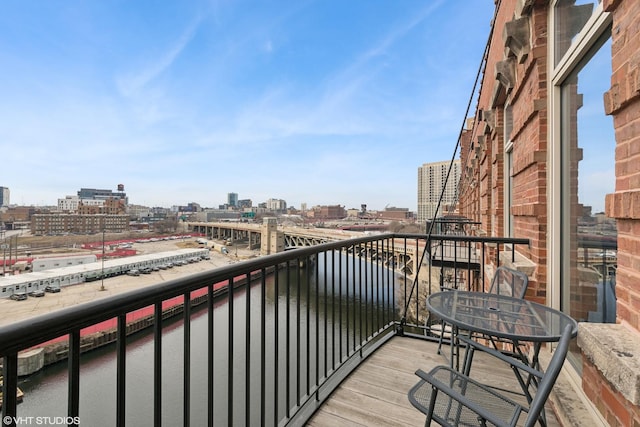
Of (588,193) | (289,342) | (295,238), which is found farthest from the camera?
(295,238)

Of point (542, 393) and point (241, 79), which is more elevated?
point (241, 79)

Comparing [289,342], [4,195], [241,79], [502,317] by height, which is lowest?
[289,342]

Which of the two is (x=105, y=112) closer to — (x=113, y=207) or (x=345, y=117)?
(x=113, y=207)

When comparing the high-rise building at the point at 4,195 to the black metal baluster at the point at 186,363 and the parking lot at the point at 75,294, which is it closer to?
the parking lot at the point at 75,294

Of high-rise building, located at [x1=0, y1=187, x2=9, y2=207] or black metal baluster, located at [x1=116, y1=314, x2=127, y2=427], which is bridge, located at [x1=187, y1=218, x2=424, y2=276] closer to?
black metal baluster, located at [x1=116, y1=314, x2=127, y2=427]

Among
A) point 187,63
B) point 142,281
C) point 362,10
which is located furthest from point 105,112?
point 362,10

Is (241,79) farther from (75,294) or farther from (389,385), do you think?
(389,385)

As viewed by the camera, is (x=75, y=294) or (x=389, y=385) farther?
(x=75, y=294)

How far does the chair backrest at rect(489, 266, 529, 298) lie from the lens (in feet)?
6.61

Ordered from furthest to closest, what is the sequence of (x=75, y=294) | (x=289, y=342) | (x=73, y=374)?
(x=75, y=294) < (x=289, y=342) < (x=73, y=374)

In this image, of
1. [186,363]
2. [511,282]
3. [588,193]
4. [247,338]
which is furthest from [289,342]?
[588,193]

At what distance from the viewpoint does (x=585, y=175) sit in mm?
1787

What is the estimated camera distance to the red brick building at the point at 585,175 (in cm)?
103

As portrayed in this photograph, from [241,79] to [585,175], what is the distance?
2608 centimetres
